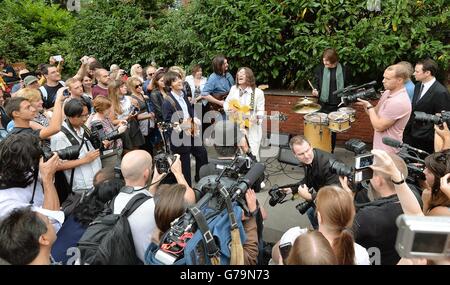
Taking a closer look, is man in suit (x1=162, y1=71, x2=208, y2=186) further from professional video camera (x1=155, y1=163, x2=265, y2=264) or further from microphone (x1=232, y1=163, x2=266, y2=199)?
microphone (x1=232, y1=163, x2=266, y2=199)

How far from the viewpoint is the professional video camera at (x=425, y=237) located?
57.8 inches

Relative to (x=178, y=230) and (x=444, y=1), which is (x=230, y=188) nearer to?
(x=178, y=230)

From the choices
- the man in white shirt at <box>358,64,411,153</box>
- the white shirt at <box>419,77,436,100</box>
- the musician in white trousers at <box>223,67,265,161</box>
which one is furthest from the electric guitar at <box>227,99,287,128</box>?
the white shirt at <box>419,77,436,100</box>

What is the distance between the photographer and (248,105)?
5887mm

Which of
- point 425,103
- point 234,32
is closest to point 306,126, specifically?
point 425,103

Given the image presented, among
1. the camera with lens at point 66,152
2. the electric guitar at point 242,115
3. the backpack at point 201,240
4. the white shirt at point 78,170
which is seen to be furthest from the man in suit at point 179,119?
the backpack at point 201,240

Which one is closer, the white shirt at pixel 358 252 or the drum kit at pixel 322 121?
the white shirt at pixel 358 252

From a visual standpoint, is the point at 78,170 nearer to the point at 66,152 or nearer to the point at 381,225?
the point at 66,152

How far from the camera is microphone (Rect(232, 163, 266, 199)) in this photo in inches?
104

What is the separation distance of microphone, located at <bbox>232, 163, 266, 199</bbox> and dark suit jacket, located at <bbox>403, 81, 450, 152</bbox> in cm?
296

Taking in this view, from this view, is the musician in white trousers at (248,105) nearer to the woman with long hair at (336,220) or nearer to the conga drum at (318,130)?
the conga drum at (318,130)

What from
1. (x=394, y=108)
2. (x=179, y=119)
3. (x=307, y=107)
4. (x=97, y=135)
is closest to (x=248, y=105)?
(x=307, y=107)

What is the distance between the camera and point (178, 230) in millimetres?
2236

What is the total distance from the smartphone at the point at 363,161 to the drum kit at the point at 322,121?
3.17 metres
